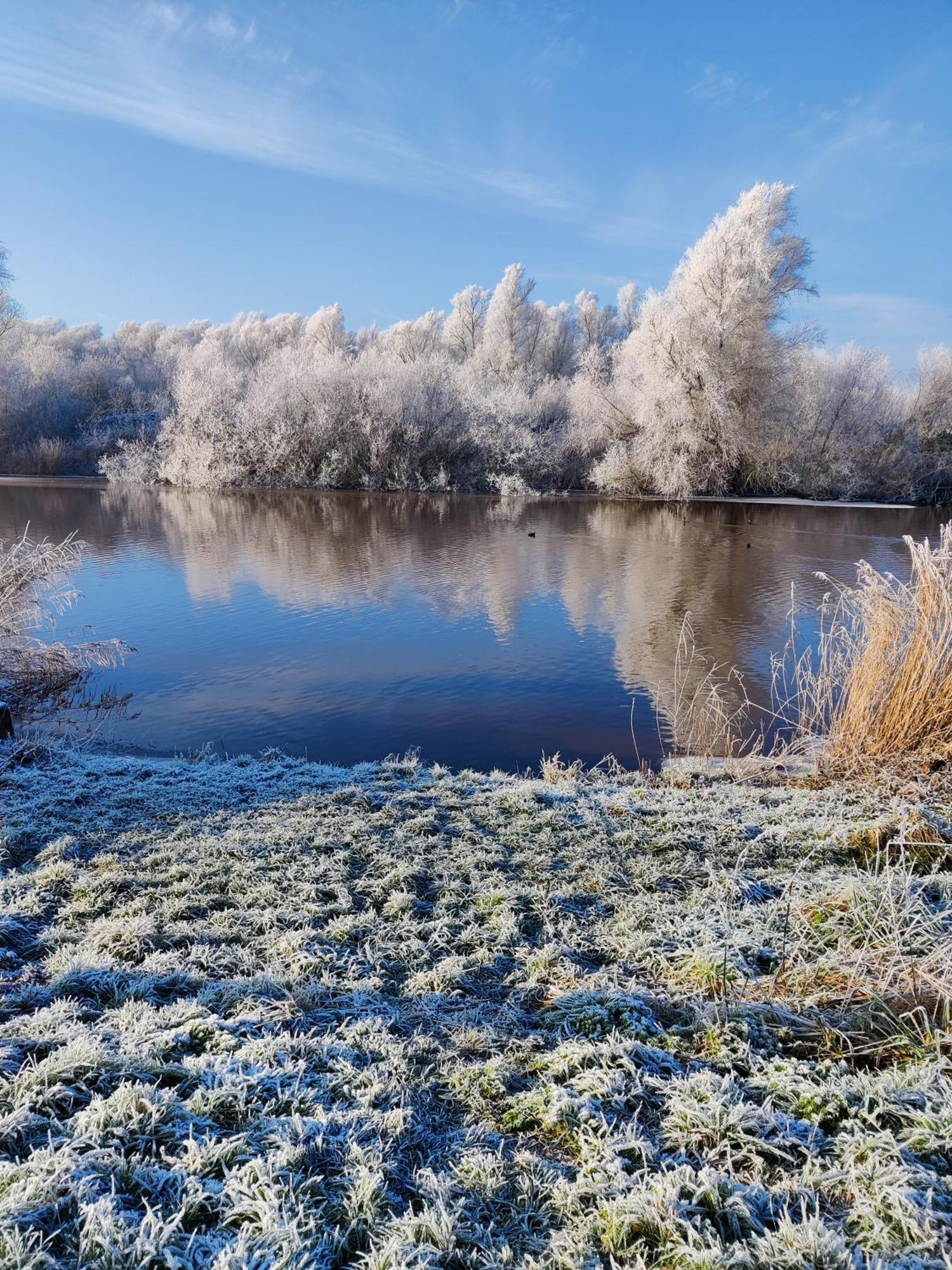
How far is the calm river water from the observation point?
893 cm

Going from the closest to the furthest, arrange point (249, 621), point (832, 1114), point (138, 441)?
point (832, 1114) → point (249, 621) → point (138, 441)

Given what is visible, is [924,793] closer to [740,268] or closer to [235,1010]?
[235,1010]

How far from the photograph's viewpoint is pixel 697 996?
3.35 metres

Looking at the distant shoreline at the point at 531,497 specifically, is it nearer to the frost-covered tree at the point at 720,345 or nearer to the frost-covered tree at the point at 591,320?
the frost-covered tree at the point at 720,345

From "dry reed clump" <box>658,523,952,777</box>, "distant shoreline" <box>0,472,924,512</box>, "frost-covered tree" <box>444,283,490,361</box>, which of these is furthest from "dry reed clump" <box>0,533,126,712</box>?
"frost-covered tree" <box>444,283,490,361</box>

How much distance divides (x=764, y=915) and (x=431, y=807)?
270 centimetres

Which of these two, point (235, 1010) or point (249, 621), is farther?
point (249, 621)

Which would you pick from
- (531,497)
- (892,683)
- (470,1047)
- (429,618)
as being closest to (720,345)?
(531,497)

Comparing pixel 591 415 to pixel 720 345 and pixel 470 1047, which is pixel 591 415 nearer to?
pixel 720 345

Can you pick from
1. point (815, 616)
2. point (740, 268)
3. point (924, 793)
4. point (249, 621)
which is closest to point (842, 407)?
point (740, 268)

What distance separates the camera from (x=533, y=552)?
20891 mm

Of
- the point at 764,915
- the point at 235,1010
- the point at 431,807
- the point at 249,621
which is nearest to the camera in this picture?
the point at 235,1010

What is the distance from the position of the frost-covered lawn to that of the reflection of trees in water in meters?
6.33

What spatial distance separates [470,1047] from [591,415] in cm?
3986
